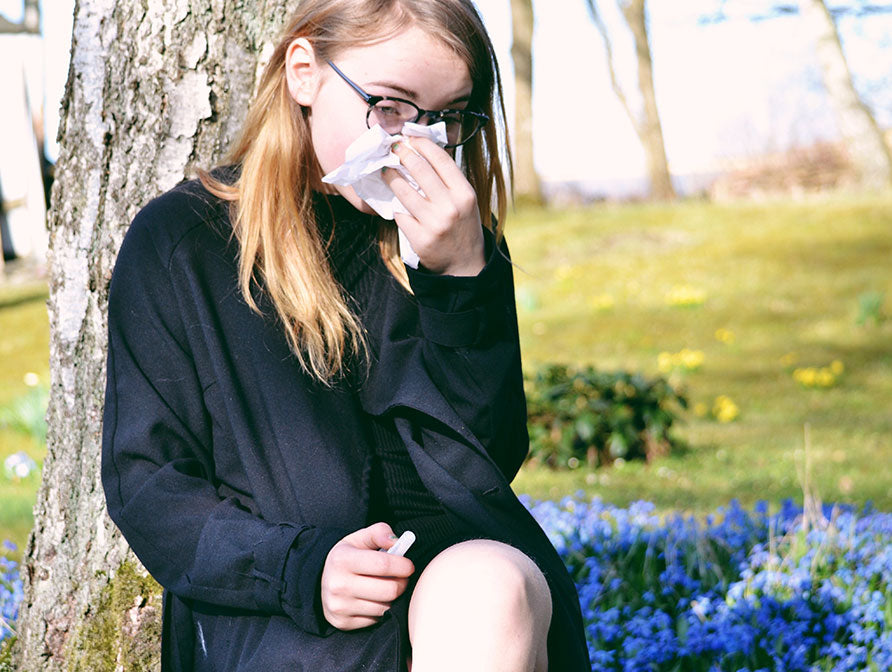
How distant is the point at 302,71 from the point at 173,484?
78 centimetres

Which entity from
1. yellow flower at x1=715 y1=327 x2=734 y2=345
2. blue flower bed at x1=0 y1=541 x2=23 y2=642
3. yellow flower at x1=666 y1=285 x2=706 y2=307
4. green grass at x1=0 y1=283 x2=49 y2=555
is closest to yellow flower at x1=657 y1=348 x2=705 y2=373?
yellow flower at x1=715 y1=327 x2=734 y2=345

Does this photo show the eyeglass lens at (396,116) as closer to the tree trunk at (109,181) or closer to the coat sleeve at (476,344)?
the coat sleeve at (476,344)

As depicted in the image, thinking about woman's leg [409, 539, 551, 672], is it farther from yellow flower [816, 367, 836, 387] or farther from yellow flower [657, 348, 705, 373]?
yellow flower [816, 367, 836, 387]

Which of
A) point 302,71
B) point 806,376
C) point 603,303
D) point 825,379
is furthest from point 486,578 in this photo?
point 603,303

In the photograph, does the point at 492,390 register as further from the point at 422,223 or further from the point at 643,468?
the point at 643,468

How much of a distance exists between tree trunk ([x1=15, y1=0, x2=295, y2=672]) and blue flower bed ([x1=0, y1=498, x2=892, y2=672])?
22.6 inches

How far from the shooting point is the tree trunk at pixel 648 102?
48.3 feet

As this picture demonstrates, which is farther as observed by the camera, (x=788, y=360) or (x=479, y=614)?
(x=788, y=360)

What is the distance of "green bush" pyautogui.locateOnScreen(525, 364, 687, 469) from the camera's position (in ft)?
16.0

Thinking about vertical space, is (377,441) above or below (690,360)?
above

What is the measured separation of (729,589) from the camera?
8.67 feet

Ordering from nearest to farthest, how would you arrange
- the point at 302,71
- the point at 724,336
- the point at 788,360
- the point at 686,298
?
the point at 302,71
the point at 788,360
the point at 724,336
the point at 686,298

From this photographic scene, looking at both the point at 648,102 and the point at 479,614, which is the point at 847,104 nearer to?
the point at 648,102

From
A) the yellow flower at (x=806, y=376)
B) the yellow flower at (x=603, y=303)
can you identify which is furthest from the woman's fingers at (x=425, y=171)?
the yellow flower at (x=603, y=303)
